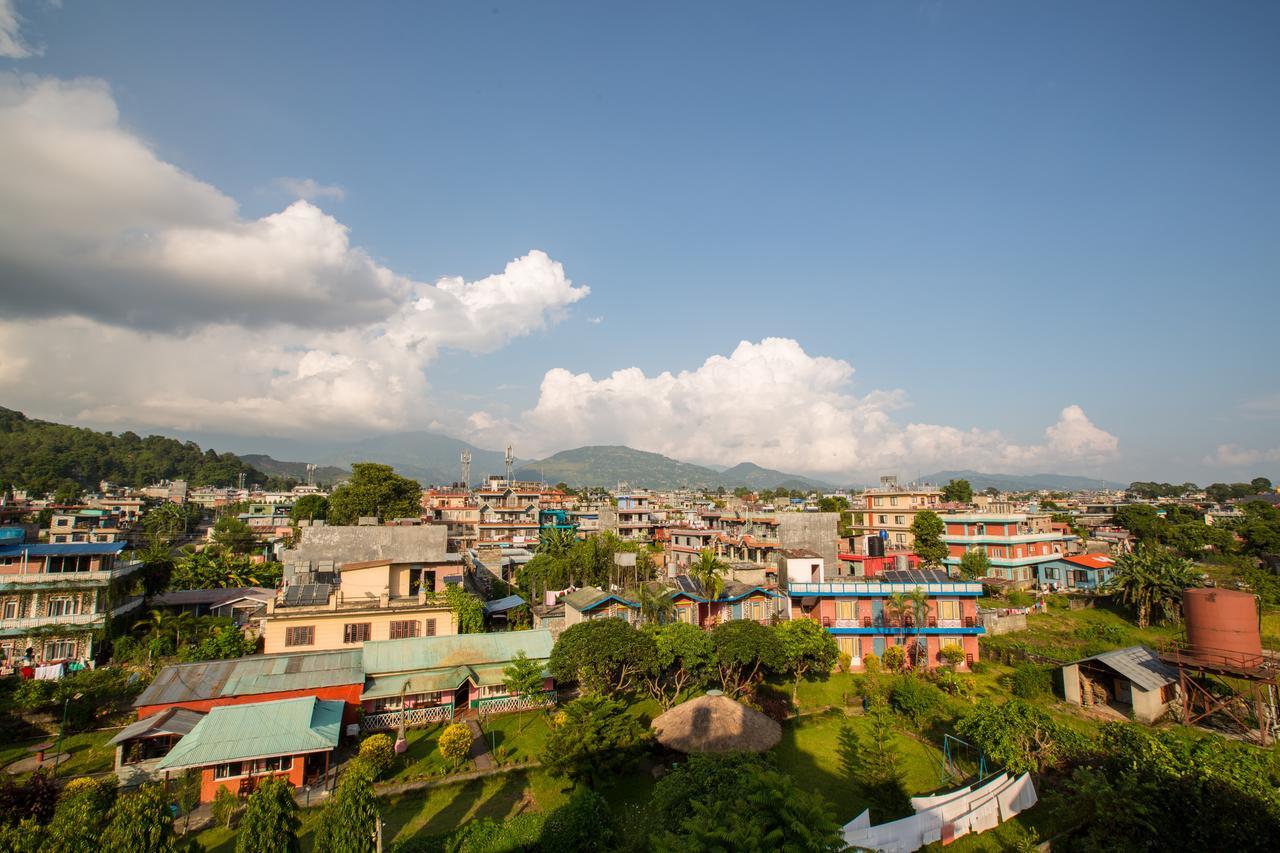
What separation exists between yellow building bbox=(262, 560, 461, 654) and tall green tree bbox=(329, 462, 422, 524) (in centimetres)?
2970

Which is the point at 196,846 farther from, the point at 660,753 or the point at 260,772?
the point at 660,753

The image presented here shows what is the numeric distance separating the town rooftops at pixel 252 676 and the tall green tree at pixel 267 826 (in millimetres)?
12162

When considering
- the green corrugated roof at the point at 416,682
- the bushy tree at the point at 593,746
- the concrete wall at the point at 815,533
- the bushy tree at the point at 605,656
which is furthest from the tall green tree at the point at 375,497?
the bushy tree at the point at 593,746

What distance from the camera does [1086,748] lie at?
60.6 feet

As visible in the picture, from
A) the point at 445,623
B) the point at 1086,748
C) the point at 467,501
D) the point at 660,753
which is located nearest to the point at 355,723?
the point at 445,623

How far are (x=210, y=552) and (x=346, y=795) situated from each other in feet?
137

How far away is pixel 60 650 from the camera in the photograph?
30078mm

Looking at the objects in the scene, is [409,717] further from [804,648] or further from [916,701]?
[916,701]

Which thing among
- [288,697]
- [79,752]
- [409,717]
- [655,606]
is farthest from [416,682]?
[655,606]

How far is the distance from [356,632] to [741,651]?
17.6m

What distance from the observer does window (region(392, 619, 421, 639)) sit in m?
29.6

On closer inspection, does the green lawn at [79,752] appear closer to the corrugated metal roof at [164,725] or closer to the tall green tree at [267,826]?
the corrugated metal roof at [164,725]

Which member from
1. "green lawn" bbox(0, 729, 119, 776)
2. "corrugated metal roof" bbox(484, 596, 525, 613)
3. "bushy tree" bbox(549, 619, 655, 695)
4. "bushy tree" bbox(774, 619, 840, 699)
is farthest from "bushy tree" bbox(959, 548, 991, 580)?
"green lawn" bbox(0, 729, 119, 776)

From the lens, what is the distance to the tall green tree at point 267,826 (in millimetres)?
12500
